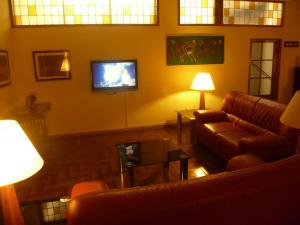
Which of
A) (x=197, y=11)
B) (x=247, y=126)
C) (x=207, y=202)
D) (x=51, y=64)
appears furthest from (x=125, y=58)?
(x=207, y=202)

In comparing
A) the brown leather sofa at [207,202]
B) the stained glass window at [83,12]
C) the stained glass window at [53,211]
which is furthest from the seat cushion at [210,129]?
the brown leather sofa at [207,202]

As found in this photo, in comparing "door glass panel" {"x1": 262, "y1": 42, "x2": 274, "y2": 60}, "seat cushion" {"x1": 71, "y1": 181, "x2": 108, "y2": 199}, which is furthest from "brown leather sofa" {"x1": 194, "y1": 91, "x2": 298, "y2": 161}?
"door glass panel" {"x1": 262, "y1": 42, "x2": 274, "y2": 60}

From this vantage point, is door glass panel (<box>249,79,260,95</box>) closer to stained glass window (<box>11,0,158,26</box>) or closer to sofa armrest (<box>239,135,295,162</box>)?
stained glass window (<box>11,0,158,26</box>)

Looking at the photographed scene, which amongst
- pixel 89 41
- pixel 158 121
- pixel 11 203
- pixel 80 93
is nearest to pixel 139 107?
pixel 158 121

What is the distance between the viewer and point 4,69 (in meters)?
4.26

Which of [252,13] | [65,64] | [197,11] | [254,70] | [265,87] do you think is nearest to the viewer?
[65,64]

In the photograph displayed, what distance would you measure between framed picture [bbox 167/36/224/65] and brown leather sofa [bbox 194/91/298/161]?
4.29ft

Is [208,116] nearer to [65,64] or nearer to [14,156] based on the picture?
[65,64]

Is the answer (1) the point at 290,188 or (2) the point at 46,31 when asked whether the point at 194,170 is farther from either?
(2) the point at 46,31

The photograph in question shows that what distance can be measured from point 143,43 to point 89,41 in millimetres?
1027

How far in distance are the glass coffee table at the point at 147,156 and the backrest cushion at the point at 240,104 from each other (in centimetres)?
148

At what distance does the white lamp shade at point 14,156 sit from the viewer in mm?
1162

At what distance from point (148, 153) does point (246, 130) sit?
1692 millimetres

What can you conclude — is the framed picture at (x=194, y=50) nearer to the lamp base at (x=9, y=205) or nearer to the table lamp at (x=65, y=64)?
the table lamp at (x=65, y=64)
